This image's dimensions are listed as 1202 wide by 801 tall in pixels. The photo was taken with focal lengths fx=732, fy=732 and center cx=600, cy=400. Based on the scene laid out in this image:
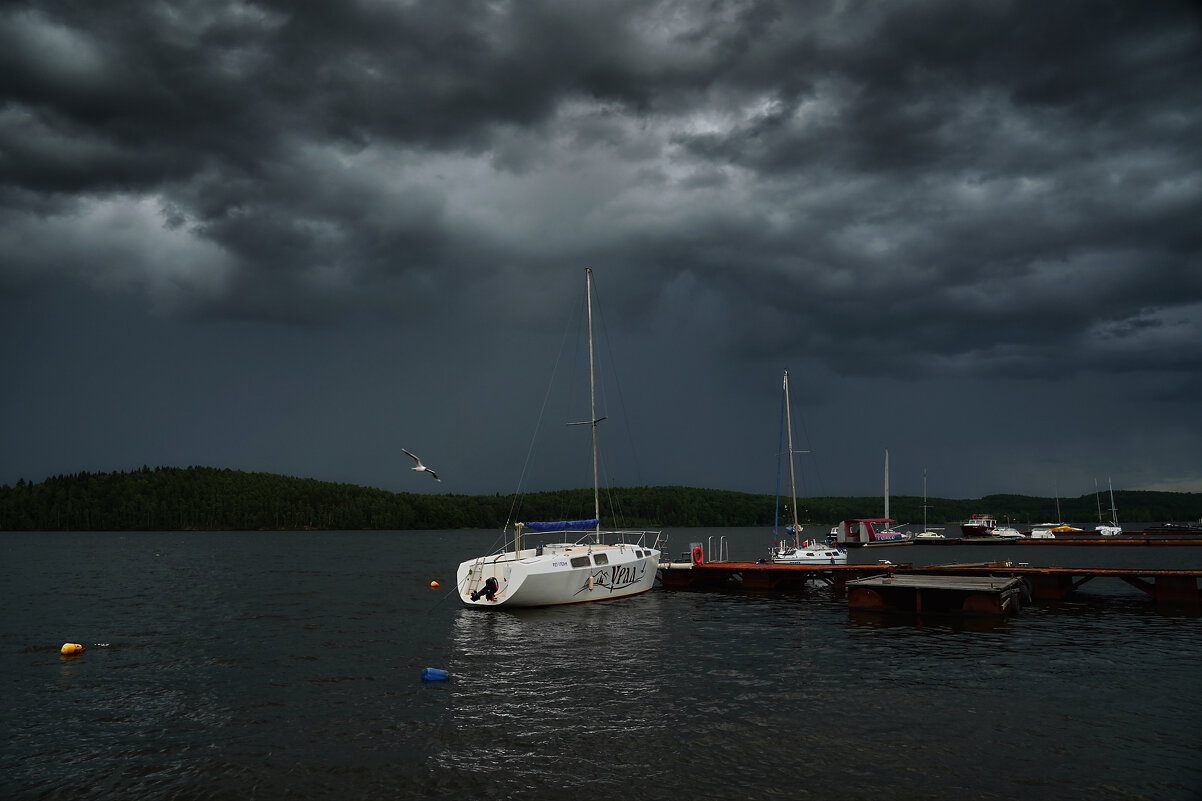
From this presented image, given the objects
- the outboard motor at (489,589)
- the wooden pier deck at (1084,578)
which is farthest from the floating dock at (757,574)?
the outboard motor at (489,589)

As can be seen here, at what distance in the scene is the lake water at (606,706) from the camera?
52.9ft

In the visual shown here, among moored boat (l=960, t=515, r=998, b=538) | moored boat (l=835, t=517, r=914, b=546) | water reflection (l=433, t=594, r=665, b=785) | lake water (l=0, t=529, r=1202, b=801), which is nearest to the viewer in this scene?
lake water (l=0, t=529, r=1202, b=801)

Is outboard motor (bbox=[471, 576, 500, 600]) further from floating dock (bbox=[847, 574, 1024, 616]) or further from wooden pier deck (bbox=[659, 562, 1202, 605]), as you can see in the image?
floating dock (bbox=[847, 574, 1024, 616])

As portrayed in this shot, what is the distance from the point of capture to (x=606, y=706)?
21969 millimetres

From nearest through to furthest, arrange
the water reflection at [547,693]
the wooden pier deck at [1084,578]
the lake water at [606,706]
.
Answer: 1. the lake water at [606,706]
2. the water reflection at [547,693]
3. the wooden pier deck at [1084,578]

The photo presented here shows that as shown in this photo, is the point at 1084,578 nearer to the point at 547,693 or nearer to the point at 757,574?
the point at 757,574

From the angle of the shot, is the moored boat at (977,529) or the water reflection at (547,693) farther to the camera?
the moored boat at (977,529)

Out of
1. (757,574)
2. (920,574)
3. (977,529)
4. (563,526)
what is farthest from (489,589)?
(977,529)

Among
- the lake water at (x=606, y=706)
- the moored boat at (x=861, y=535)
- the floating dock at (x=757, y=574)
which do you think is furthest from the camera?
the moored boat at (x=861, y=535)

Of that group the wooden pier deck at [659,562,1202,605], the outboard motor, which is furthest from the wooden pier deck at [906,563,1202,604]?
the outboard motor

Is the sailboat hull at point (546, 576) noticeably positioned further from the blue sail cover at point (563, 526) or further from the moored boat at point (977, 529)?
the moored boat at point (977, 529)

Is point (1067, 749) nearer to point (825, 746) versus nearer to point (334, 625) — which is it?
point (825, 746)

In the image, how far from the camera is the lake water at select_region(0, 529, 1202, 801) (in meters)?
16.1

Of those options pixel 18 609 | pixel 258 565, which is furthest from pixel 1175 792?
pixel 258 565
